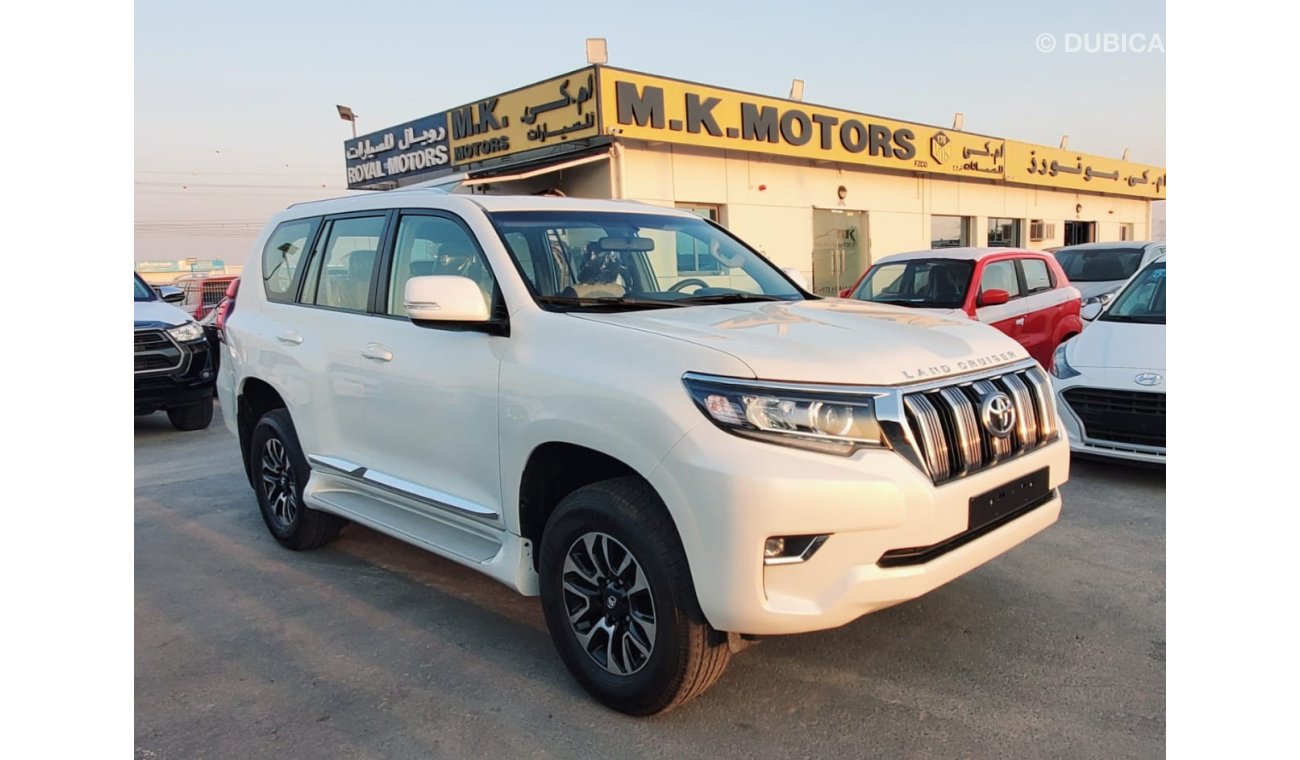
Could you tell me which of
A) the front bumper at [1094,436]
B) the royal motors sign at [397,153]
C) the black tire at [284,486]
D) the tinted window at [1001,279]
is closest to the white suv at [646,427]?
the black tire at [284,486]

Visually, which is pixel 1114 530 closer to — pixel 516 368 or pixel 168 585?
pixel 516 368

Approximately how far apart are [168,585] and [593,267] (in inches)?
114

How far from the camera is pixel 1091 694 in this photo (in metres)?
3.03

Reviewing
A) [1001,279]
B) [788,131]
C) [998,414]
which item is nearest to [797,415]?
[998,414]

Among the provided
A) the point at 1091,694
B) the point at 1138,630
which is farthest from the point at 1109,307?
the point at 1091,694

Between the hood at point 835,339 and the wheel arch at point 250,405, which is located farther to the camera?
the wheel arch at point 250,405

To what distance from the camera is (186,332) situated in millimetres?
9133

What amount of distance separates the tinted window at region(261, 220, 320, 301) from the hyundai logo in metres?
3.63

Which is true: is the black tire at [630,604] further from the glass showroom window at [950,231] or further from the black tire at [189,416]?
the glass showroom window at [950,231]

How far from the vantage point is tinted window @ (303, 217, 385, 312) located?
13.9 feet

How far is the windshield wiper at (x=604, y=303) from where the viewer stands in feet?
11.2

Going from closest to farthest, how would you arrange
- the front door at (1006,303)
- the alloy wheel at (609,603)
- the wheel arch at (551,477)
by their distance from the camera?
1. the alloy wheel at (609,603)
2. the wheel arch at (551,477)
3. the front door at (1006,303)

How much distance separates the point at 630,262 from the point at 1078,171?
2751 centimetres

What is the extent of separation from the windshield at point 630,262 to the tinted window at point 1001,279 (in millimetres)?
5042
